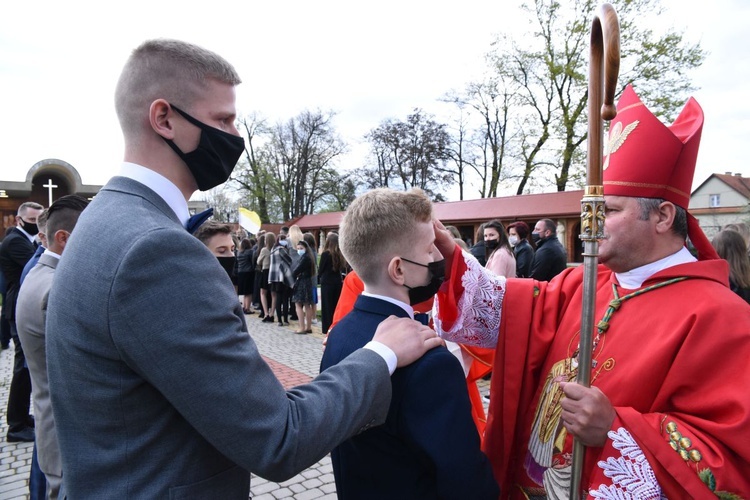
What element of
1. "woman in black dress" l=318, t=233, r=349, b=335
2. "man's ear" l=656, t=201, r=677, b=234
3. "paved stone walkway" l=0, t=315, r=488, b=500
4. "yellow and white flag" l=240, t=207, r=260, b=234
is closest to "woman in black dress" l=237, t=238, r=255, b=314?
"yellow and white flag" l=240, t=207, r=260, b=234

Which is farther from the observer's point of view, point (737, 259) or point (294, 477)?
point (737, 259)

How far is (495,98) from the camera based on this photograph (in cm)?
2866

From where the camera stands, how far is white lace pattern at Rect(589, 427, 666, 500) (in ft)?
4.63

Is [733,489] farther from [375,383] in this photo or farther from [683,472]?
[375,383]

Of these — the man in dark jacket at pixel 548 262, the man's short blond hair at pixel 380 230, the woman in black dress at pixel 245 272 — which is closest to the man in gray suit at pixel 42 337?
the man's short blond hair at pixel 380 230

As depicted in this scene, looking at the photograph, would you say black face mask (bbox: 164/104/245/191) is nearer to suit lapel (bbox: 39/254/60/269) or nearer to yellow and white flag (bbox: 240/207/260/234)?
suit lapel (bbox: 39/254/60/269)

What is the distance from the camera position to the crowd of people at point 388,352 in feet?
3.31

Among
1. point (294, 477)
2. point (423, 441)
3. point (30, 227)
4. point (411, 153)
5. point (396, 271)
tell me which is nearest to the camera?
point (423, 441)

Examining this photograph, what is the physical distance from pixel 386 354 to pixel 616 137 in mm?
1341

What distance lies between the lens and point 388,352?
4.25 ft

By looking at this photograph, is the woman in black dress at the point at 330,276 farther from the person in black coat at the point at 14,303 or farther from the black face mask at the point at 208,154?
the black face mask at the point at 208,154

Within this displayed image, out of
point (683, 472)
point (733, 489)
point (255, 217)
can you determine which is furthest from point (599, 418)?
point (255, 217)

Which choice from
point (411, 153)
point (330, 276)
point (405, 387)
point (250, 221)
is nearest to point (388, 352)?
point (405, 387)

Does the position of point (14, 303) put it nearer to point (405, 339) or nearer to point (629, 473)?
point (405, 339)
